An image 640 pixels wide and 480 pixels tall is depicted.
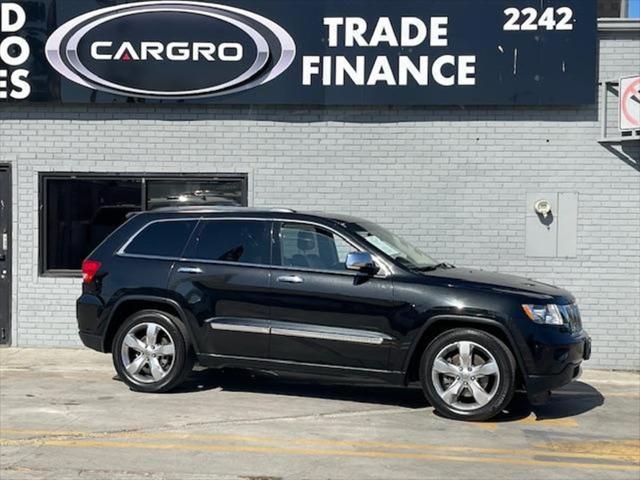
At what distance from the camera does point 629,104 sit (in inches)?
412

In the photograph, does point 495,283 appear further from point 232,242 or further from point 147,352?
point 147,352

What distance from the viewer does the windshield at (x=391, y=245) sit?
8078mm

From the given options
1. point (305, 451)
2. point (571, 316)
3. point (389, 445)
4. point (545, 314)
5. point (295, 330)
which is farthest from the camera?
point (295, 330)

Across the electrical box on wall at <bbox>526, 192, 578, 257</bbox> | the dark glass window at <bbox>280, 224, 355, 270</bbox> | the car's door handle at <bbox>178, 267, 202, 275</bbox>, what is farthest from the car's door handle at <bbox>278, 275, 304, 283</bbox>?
the electrical box on wall at <bbox>526, 192, 578, 257</bbox>

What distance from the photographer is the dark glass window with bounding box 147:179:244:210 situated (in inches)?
438

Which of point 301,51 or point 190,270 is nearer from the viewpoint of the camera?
point 190,270

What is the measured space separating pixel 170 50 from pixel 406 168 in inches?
135

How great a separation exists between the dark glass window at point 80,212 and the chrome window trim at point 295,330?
3.62m

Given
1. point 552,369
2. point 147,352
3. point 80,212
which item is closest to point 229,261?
point 147,352

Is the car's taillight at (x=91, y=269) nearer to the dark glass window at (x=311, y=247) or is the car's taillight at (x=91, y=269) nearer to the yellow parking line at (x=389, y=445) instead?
the dark glass window at (x=311, y=247)

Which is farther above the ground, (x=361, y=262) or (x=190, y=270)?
(x=361, y=262)

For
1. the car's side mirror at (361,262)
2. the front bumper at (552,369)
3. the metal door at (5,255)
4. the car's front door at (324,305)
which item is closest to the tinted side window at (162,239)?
the car's front door at (324,305)

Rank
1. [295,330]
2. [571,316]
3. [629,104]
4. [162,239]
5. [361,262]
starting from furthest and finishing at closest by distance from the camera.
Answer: [629,104]
[162,239]
[295,330]
[571,316]
[361,262]

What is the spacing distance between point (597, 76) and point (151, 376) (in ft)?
21.9
